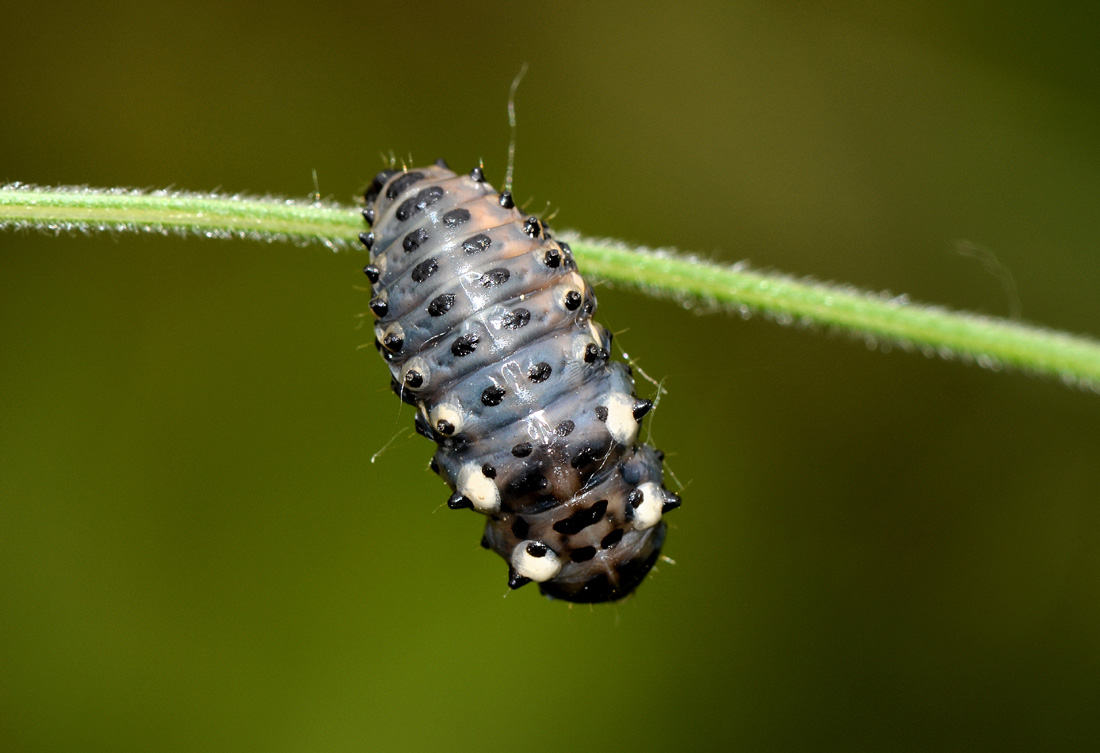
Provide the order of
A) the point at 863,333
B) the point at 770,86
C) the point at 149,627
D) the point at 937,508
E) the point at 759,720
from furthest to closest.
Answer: the point at 770,86 → the point at 937,508 → the point at 759,720 → the point at 149,627 → the point at 863,333

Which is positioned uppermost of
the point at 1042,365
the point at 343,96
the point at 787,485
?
the point at 343,96

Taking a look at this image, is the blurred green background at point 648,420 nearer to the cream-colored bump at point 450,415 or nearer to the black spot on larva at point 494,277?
the black spot on larva at point 494,277

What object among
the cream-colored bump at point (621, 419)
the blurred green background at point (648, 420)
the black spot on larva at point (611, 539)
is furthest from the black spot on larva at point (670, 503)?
the blurred green background at point (648, 420)

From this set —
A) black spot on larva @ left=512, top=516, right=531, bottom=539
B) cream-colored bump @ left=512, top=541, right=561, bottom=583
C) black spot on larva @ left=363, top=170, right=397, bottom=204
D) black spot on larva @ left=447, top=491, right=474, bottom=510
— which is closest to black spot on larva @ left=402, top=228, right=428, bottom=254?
black spot on larva @ left=363, top=170, right=397, bottom=204

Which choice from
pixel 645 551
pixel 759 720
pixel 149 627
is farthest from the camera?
pixel 759 720

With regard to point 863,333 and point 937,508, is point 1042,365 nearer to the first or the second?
point 863,333

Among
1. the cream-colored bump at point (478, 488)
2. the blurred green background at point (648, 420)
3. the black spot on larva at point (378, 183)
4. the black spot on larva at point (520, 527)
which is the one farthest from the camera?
the blurred green background at point (648, 420)

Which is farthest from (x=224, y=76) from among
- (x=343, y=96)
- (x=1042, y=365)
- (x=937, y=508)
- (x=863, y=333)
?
(x=937, y=508)

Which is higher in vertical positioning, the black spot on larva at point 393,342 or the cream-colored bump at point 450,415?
the black spot on larva at point 393,342

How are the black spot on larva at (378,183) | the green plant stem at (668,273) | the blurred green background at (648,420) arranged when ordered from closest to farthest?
1. the green plant stem at (668,273)
2. the black spot on larva at (378,183)
3. the blurred green background at (648,420)
